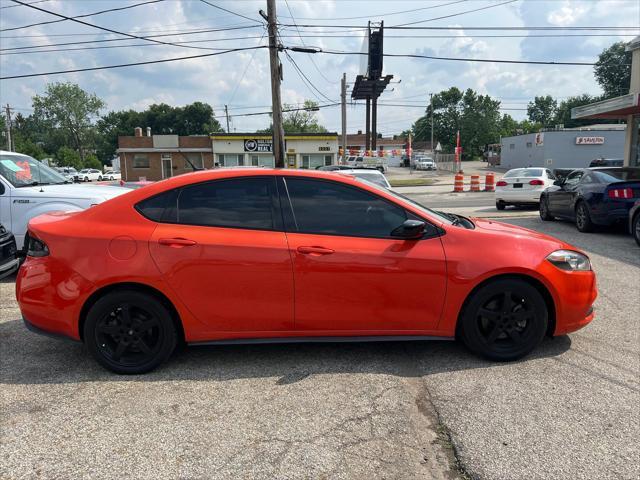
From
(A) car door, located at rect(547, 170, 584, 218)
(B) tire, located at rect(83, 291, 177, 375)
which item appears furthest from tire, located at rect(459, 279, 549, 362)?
(A) car door, located at rect(547, 170, 584, 218)

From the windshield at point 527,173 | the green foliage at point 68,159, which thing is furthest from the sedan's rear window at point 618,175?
the green foliage at point 68,159

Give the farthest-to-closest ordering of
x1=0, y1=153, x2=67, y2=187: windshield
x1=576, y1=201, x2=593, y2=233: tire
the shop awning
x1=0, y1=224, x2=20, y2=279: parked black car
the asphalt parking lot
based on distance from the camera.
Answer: the shop awning
x1=576, y1=201, x2=593, y2=233: tire
x1=0, y1=153, x2=67, y2=187: windshield
x1=0, y1=224, x2=20, y2=279: parked black car
the asphalt parking lot

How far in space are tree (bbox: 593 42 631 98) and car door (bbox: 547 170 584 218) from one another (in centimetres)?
7696

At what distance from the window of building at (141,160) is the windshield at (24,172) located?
140 ft

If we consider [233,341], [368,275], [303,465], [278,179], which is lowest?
[303,465]

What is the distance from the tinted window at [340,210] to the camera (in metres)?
3.77

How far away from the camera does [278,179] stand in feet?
12.7

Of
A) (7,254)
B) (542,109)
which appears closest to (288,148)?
(7,254)

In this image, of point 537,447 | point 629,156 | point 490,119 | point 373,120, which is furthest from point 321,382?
point 490,119

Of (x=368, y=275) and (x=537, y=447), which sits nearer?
(x=537, y=447)

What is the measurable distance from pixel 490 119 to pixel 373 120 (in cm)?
4936

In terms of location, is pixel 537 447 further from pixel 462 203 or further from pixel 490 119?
pixel 490 119

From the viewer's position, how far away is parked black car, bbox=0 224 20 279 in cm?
535

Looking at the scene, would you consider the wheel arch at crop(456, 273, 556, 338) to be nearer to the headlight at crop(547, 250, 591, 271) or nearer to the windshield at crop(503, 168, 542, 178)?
the headlight at crop(547, 250, 591, 271)
